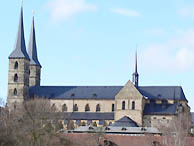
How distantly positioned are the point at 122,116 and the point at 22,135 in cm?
5578

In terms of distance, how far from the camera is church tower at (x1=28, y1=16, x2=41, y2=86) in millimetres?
127500

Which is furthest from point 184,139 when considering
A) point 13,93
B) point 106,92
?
point 13,93

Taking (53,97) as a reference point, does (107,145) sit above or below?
below

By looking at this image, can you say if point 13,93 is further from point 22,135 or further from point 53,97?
point 22,135

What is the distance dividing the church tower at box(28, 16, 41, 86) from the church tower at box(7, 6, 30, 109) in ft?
22.0

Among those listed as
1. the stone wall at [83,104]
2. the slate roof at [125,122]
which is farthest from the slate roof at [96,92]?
the slate roof at [125,122]

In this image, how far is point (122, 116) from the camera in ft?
365

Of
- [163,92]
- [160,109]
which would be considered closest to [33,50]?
[163,92]

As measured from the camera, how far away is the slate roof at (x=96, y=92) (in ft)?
375

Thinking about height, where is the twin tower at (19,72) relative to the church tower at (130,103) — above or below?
above

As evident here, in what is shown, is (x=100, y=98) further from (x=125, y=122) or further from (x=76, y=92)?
(x=125, y=122)

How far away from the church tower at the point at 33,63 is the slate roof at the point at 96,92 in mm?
3319

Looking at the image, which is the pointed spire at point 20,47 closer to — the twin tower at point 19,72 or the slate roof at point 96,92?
the twin tower at point 19,72

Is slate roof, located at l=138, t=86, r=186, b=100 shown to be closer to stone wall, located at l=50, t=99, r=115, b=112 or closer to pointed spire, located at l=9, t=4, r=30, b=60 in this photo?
stone wall, located at l=50, t=99, r=115, b=112
